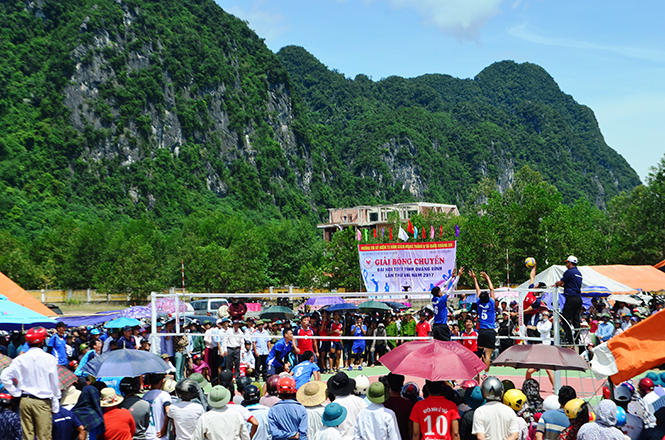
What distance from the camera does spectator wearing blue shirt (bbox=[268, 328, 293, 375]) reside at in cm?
1315

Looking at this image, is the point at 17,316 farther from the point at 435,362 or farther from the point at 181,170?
the point at 181,170

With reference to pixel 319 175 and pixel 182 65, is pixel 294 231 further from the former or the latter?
pixel 319 175

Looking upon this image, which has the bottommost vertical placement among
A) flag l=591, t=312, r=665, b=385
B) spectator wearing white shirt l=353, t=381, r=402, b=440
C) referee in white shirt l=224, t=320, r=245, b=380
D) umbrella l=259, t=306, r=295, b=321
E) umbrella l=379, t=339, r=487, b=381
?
referee in white shirt l=224, t=320, r=245, b=380

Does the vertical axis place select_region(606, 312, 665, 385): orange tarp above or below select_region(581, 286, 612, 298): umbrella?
above

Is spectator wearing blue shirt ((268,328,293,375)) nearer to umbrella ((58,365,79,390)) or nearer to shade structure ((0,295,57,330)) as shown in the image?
shade structure ((0,295,57,330))

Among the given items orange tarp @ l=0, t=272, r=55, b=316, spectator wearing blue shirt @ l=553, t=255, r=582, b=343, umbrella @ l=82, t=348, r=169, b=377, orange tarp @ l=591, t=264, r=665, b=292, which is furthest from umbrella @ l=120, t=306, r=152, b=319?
orange tarp @ l=591, t=264, r=665, b=292

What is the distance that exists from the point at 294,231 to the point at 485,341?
58563 mm

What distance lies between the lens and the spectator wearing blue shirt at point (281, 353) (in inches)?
518

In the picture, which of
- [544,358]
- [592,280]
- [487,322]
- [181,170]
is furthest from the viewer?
[181,170]

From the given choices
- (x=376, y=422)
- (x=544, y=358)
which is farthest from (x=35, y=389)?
(x=544, y=358)

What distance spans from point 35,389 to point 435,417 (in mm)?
4329

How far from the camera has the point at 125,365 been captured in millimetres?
8961

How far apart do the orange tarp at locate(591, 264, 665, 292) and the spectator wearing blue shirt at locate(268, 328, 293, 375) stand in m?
15.5

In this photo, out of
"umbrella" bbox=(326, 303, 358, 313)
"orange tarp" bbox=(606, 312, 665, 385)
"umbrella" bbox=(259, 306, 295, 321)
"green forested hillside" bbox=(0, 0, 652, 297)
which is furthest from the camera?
"green forested hillside" bbox=(0, 0, 652, 297)
